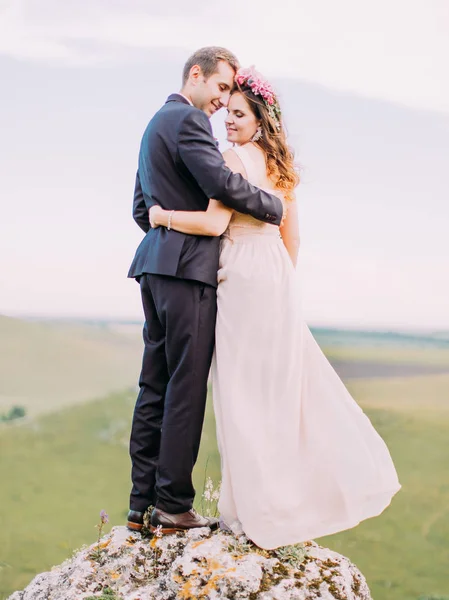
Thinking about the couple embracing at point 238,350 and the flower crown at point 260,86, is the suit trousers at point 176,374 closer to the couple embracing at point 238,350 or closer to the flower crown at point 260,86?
the couple embracing at point 238,350

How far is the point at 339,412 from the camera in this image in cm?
401

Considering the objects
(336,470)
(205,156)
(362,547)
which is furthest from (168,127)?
(362,547)

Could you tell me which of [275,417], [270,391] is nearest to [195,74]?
[270,391]

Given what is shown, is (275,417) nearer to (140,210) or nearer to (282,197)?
(282,197)

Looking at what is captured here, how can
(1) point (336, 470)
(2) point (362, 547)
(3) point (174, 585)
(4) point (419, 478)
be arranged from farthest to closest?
(4) point (419, 478) → (2) point (362, 547) → (1) point (336, 470) → (3) point (174, 585)

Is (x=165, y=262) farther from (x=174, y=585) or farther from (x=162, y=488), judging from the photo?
(x=174, y=585)

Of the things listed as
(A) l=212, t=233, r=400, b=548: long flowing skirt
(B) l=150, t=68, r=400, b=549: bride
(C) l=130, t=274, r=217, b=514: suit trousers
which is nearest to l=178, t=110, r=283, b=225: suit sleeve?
(B) l=150, t=68, r=400, b=549: bride

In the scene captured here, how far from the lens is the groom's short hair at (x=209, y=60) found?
13.3 ft

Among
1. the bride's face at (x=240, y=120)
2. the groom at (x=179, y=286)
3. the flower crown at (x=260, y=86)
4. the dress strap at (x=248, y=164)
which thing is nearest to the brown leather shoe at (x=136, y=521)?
the groom at (x=179, y=286)

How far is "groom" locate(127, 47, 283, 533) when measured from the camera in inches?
148

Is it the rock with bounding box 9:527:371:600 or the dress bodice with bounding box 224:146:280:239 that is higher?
the dress bodice with bounding box 224:146:280:239

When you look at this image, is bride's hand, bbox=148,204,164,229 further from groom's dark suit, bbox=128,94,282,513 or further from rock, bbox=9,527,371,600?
rock, bbox=9,527,371,600

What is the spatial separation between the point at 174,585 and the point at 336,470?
100 centimetres

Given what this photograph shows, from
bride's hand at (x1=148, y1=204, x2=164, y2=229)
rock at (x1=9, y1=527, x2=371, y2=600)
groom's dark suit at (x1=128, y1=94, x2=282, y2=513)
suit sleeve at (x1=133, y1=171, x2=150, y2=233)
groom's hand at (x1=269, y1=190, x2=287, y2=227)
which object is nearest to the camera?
rock at (x1=9, y1=527, x2=371, y2=600)
